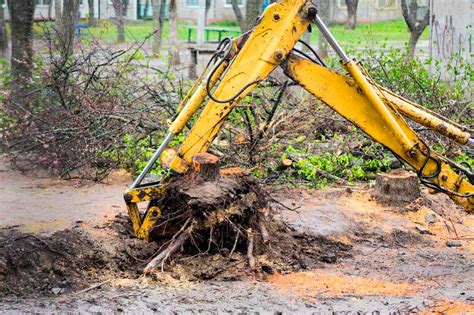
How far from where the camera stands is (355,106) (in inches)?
317

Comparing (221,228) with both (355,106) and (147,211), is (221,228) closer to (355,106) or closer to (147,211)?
(147,211)

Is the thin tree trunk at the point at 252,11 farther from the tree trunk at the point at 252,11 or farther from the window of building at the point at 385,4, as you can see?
the window of building at the point at 385,4

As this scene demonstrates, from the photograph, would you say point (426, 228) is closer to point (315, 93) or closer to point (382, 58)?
point (315, 93)

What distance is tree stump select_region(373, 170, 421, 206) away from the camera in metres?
10.5

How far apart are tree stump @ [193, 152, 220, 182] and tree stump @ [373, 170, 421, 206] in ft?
10.1

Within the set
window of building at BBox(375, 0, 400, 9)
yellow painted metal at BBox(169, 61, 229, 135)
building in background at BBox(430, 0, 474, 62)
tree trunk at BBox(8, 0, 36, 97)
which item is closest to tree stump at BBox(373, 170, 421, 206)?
yellow painted metal at BBox(169, 61, 229, 135)

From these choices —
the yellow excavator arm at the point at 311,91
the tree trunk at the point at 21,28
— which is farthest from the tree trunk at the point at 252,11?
the yellow excavator arm at the point at 311,91

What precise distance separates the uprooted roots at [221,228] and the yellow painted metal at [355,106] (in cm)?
122

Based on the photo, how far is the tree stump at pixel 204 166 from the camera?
816 cm

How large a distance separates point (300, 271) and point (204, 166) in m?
1.34

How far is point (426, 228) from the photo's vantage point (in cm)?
992

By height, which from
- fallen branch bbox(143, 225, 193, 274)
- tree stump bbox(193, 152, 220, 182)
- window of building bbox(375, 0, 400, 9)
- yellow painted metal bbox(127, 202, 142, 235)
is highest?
window of building bbox(375, 0, 400, 9)

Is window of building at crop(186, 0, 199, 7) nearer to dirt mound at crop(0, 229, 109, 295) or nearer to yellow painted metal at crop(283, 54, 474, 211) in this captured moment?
yellow painted metal at crop(283, 54, 474, 211)

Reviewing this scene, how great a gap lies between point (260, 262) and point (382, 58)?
8.29 meters
